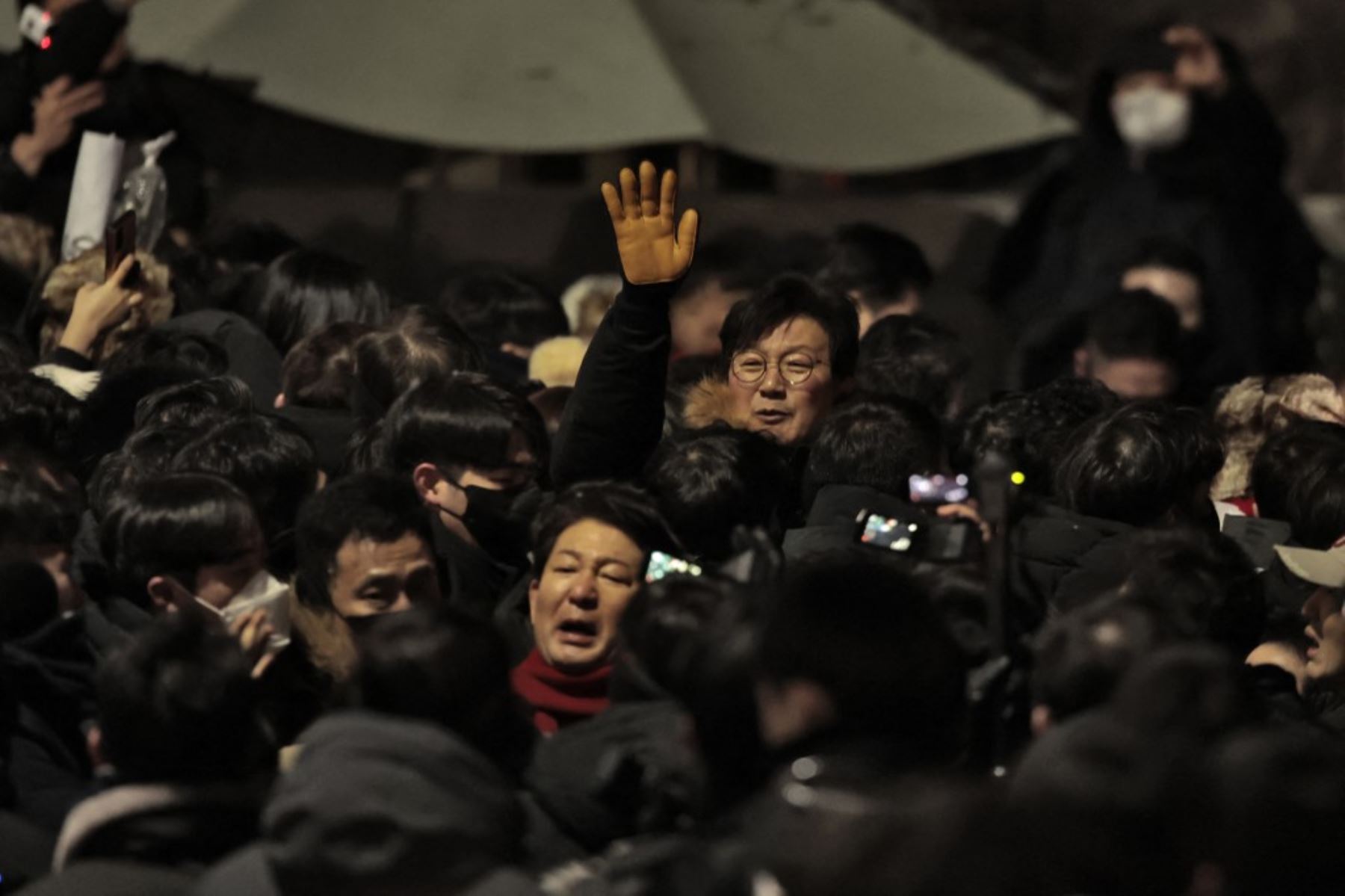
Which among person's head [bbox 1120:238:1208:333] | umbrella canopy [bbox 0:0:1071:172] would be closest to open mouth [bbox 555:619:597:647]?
person's head [bbox 1120:238:1208:333]

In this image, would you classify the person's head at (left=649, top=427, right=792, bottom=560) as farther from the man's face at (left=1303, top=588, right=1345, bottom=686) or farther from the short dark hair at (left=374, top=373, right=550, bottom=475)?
the man's face at (left=1303, top=588, right=1345, bottom=686)

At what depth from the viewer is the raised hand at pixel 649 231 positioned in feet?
19.0

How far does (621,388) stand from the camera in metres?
5.79

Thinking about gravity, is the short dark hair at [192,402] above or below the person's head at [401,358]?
above

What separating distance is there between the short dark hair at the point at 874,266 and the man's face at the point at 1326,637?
9.24 ft

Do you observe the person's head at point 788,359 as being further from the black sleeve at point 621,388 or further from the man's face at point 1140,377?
the man's face at point 1140,377

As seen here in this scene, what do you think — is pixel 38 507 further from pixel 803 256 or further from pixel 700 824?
pixel 803 256

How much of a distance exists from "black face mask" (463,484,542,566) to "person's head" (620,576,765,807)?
135 cm

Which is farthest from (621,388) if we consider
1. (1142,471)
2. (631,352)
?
(1142,471)

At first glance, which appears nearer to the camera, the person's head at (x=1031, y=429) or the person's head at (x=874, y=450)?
the person's head at (x=874, y=450)

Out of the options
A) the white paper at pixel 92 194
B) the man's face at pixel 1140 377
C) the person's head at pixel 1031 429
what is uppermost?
the person's head at pixel 1031 429

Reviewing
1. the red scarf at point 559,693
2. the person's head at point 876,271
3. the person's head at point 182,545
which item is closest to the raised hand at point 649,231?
the red scarf at point 559,693

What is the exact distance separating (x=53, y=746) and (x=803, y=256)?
5128 mm

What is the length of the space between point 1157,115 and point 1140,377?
2040 mm
